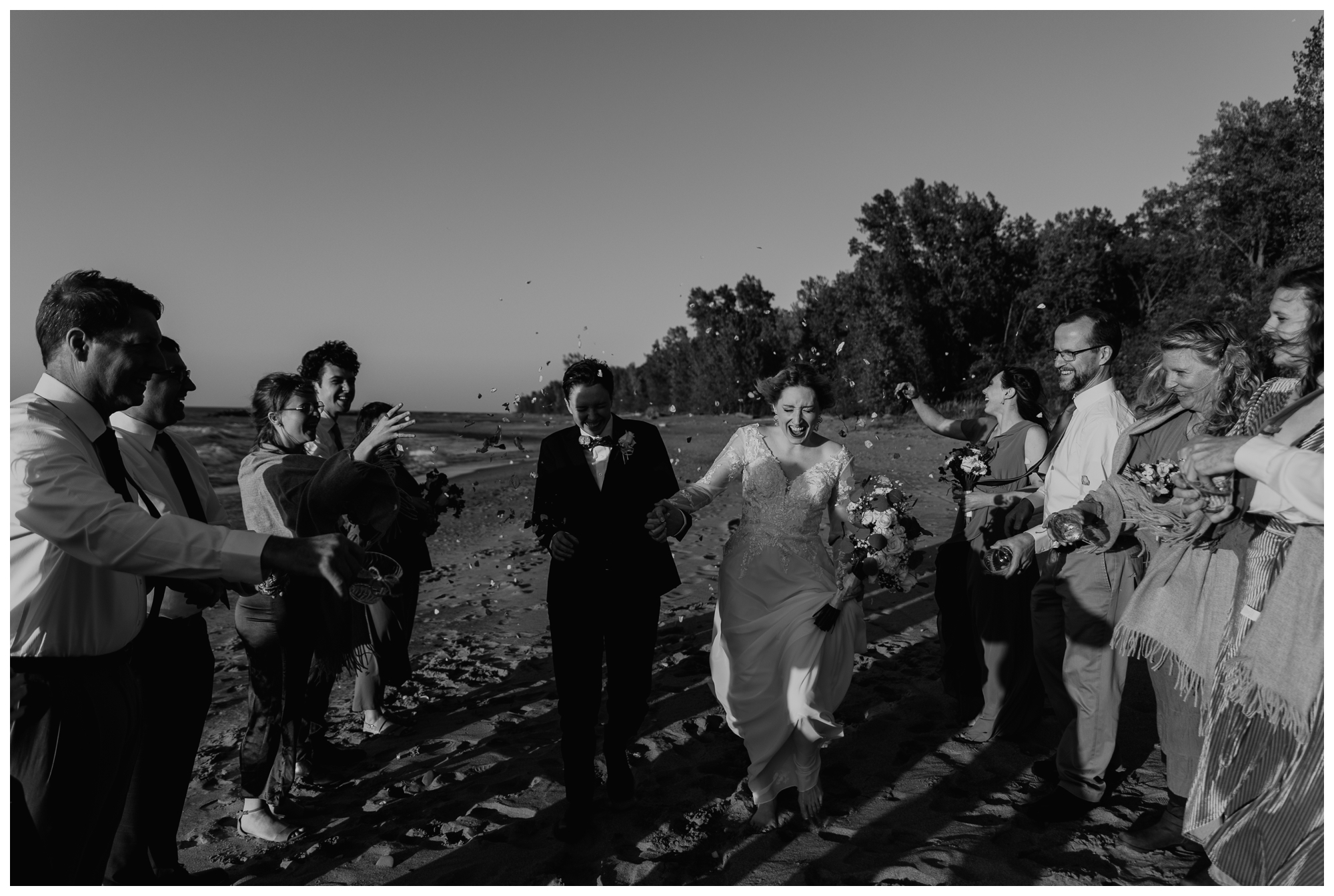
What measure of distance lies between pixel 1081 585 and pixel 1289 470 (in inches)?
80.8

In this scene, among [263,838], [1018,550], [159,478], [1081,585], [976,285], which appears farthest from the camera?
[976,285]

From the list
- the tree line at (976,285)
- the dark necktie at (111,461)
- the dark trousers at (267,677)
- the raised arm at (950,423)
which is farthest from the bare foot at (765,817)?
the tree line at (976,285)

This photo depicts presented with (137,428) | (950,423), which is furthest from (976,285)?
A: (137,428)

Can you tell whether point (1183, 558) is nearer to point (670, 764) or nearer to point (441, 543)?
point (670, 764)

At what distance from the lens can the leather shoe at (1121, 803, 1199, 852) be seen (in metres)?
4.04

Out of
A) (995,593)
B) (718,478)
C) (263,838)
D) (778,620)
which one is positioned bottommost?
(263,838)

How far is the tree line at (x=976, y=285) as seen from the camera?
39438mm

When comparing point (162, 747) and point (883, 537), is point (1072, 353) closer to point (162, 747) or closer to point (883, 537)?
point (883, 537)

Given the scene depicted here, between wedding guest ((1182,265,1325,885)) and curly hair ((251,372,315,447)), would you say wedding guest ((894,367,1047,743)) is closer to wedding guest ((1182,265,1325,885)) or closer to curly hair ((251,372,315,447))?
wedding guest ((1182,265,1325,885))

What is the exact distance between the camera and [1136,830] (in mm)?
4188

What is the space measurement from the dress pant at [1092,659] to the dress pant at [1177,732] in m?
0.45

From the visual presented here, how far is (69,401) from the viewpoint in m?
2.82

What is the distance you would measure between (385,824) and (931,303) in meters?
50.6

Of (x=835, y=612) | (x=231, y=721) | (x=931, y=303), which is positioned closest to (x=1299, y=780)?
(x=835, y=612)
